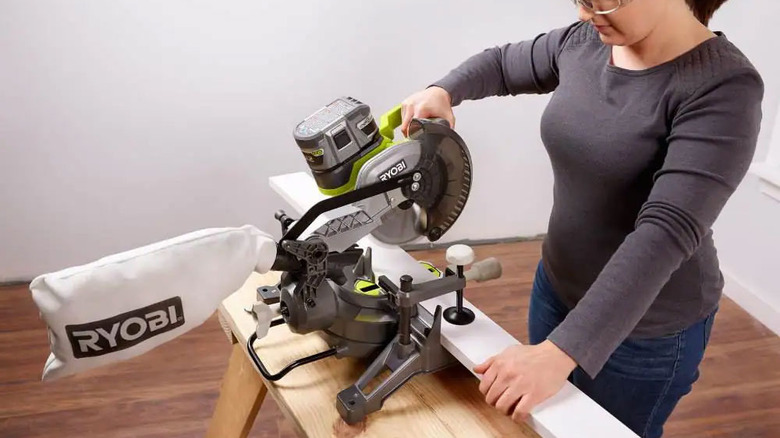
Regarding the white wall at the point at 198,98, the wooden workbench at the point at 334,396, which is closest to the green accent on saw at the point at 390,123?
the wooden workbench at the point at 334,396

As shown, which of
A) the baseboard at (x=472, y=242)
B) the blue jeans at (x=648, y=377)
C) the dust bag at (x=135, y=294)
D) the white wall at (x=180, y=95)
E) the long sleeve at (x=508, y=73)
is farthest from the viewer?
the baseboard at (x=472, y=242)

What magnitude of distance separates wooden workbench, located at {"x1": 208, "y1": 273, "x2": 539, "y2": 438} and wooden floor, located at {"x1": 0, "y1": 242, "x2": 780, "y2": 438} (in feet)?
2.43

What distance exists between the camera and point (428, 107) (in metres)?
1.15

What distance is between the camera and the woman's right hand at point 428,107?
3.71 ft

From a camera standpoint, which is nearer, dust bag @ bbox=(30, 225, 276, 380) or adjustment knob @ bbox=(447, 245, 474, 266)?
dust bag @ bbox=(30, 225, 276, 380)

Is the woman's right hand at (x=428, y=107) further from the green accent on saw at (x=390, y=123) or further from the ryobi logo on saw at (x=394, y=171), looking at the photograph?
the ryobi logo on saw at (x=394, y=171)

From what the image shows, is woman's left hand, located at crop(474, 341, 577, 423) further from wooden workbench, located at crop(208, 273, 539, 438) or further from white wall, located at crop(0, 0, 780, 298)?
white wall, located at crop(0, 0, 780, 298)

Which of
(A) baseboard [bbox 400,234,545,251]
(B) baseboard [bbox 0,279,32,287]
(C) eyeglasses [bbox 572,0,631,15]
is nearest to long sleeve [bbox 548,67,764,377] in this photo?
(C) eyeglasses [bbox 572,0,631,15]

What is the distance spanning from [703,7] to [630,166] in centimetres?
23

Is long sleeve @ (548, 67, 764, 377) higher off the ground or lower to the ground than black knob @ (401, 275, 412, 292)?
higher

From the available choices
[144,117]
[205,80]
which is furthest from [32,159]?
[205,80]

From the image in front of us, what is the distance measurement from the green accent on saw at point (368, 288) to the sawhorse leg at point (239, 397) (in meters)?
0.22

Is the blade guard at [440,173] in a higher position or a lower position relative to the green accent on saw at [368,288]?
higher

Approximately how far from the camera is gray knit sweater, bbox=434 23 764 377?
2.64 feet
